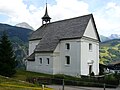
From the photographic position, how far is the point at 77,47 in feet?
148

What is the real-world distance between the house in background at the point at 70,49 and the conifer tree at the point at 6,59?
37.6 feet

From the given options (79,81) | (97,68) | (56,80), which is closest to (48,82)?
(56,80)

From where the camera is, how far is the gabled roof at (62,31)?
4600 cm

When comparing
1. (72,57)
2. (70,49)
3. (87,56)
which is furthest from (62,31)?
(87,56)

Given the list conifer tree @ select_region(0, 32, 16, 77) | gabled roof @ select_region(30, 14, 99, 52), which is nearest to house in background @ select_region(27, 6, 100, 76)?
gabled roof @ select_region(30, 14, 99, 52)

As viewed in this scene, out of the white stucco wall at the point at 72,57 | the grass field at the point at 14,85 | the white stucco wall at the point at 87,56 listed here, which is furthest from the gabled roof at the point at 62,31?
the grass field at the point at 14,85

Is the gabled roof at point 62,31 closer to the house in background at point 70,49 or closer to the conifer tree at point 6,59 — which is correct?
the house in background at point 70,49

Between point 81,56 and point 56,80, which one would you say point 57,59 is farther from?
point 56,80

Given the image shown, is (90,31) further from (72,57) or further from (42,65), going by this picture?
(42,65)

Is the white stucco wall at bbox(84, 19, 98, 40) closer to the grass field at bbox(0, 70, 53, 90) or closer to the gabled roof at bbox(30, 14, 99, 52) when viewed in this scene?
the gabled roof at bbox(30, 14, 99, 52)

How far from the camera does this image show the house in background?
148ft

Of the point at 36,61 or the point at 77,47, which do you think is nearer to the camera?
the point at 77,47

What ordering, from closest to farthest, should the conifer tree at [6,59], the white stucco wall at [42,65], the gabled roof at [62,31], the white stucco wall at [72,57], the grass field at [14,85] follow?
the grass field at [14,85]
the conifer tree at [6,59]
the white stucco wall at [72,57]
the gabled roof at [62,31]
the white stucco wall at [42,65]

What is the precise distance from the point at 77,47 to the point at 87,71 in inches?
213
